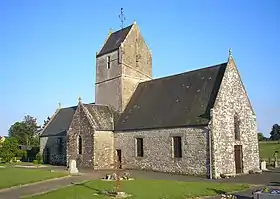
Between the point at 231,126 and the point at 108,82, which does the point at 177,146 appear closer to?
the point at 231,126

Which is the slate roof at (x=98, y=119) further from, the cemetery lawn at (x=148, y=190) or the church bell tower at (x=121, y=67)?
the cemetery lawn at (x=148, y=190)

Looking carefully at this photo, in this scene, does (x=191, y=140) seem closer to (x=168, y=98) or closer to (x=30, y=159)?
(x=168, y=98)

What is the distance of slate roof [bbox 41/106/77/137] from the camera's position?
1769 inches

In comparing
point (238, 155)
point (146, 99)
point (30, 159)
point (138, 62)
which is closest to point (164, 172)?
point (238, 155)

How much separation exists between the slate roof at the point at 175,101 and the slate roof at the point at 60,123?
12095mm

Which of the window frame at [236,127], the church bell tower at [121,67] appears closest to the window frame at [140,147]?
the church bell tower at [121,67]

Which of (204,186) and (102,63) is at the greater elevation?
(102,63)

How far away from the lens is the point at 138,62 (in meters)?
39.9

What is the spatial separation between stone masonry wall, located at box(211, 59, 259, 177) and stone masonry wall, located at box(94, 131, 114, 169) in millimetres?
11823

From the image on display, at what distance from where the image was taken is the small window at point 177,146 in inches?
1108

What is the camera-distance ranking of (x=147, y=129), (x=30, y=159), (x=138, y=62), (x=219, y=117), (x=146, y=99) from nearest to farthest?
(x=219, y=117) → (x=147, y=129) → (x=146, y=99) → (x=138, y=62) → (x=30, y=159)

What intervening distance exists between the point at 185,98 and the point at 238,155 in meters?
6.50

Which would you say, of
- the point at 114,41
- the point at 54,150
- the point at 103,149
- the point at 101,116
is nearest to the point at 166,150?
the point at 103,149

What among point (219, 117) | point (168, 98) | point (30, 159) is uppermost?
point (168, 98)
